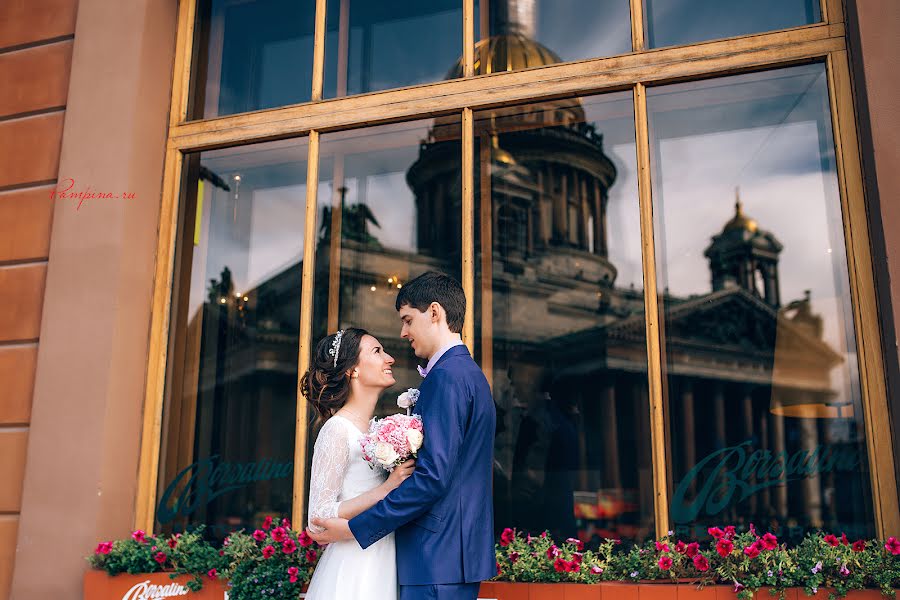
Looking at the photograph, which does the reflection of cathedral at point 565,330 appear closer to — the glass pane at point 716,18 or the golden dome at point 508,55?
the golden dome at point 508,55

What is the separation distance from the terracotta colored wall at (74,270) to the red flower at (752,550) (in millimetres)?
3549

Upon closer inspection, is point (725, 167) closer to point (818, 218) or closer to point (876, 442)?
point (818, 218)

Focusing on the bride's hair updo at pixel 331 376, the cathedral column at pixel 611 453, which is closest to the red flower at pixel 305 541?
the bride's hair updo at pixel 331 376

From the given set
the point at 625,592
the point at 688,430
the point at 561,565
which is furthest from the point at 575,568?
the point at 688,430

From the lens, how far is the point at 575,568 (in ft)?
12.7

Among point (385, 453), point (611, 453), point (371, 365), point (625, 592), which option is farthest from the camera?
point (611, 453)

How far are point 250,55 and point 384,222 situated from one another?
5.01 feet

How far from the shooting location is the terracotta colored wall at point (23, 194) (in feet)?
15.9

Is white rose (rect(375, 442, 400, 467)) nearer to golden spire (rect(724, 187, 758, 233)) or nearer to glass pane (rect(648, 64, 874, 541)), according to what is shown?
glass pane (rect(648, 64, 874, 541))

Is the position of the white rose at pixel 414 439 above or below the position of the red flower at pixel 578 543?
above

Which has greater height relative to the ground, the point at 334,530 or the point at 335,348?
the point at 335,348

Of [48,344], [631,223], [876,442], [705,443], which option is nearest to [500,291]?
[631,223]

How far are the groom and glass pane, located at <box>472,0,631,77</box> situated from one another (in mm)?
2409

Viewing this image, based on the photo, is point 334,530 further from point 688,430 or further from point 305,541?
point 688,430
